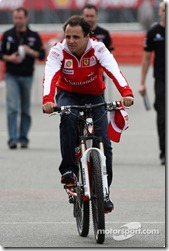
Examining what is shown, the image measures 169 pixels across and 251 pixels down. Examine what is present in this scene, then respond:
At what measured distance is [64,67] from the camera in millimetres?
8922

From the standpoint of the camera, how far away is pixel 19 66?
635 inches

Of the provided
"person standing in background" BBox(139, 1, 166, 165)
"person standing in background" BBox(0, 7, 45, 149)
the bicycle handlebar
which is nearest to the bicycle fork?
the bicycle handlebar

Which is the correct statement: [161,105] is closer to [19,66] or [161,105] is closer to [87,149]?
[19,66]

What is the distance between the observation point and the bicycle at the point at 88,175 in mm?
8422

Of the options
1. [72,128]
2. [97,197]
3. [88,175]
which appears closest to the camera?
[97,197]

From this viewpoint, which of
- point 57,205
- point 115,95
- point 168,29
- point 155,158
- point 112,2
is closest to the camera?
point 57,205

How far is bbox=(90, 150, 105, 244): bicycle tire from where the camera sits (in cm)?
835

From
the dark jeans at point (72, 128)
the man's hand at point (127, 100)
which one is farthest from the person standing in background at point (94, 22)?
the man's hand at point (127, 100)

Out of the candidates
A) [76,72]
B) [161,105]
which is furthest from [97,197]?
[161,105]

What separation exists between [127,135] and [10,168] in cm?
465

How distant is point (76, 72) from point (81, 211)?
1195mm

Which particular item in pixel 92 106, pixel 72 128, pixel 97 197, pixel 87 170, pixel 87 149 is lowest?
pixel 97 197

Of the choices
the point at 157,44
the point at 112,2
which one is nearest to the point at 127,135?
the point at 157,44

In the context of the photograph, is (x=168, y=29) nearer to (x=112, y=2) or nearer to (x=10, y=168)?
(x=10, y=168)
